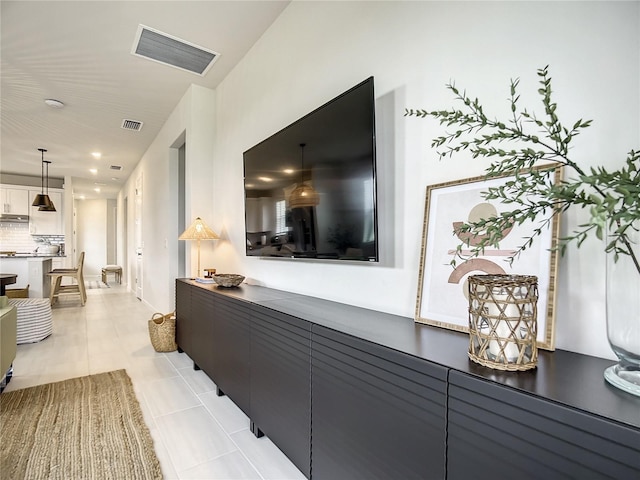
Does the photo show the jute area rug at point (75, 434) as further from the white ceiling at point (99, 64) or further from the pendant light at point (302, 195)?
the white ceiling at point (99, 64)

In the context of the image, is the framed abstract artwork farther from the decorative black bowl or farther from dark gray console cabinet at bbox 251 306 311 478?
the decorative black bowl

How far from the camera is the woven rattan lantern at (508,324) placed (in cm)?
83

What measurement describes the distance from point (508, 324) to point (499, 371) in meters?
0.12

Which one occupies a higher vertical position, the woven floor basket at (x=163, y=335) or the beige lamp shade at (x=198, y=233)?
the beige lamp shade at (x=198, y=233)

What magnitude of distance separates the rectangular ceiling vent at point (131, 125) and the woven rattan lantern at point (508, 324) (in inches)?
202

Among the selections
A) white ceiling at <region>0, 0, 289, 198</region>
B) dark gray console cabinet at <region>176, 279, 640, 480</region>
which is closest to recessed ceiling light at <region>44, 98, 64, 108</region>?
white ceiling at <region>0, 0, 289, 198</region>

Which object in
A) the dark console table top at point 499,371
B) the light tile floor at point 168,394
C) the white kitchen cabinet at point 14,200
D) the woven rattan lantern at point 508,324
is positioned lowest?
the light tile floor at point 168,394

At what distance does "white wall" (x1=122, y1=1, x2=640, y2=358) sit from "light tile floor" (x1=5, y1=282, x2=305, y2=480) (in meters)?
0.89

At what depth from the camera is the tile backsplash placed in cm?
756

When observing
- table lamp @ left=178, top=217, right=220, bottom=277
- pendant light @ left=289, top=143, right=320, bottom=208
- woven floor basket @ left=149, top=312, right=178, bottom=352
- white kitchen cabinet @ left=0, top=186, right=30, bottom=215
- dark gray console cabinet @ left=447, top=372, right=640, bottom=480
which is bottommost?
woven floor basket @ left=149, top=312, right=178, bottom=352

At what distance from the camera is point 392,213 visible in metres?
1.57

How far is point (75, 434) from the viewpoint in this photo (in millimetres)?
1854

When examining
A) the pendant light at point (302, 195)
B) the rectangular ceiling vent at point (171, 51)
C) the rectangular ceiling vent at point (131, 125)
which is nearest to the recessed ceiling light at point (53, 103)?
the rectangular ceiling vent at point (131, 125)

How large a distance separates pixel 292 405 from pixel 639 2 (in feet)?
5.87
